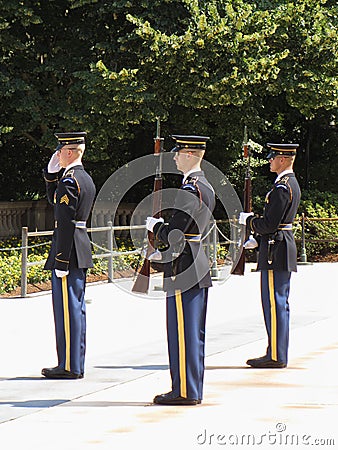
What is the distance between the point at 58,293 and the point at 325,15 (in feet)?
48.8

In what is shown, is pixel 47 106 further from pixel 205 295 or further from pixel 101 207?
pixel 205 295

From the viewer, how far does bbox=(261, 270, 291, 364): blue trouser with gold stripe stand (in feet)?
31.8

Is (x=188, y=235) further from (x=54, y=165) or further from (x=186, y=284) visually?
(x=54, y=165)

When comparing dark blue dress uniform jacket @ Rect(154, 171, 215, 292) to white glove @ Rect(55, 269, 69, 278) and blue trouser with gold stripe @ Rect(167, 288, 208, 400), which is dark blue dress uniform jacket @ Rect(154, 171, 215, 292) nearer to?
blue trouser with gold stripe @ Rect(167, 288, 208, 400)

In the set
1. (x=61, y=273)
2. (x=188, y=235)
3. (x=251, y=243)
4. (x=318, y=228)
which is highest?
(x=188, y=235)

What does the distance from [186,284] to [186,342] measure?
1.36 ft

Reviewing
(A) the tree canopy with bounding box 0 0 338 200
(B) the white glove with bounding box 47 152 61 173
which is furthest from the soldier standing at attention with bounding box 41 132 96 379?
(A) the tree canopy with bounding box 0 0 338 200

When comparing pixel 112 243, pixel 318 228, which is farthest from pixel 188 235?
pixel 318 228

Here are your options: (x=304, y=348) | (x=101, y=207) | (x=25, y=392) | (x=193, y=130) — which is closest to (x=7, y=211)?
(x=101, y=207)

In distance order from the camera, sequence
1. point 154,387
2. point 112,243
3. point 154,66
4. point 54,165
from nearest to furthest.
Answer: point 154,387 → point 54,165 → point 112,243 → point 154,66

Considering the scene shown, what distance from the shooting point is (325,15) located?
2255 centimetres

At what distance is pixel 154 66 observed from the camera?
20438 millimetres

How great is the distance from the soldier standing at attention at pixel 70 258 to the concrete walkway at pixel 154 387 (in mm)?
261

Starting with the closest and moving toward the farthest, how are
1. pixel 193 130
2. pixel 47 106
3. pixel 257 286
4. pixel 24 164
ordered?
pixel 257 286
pixel 47 106
pixel 193 130
pixel 24 164
